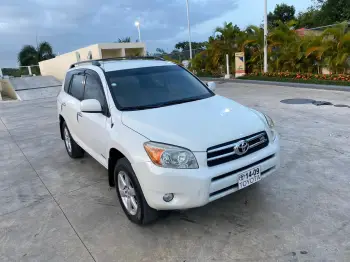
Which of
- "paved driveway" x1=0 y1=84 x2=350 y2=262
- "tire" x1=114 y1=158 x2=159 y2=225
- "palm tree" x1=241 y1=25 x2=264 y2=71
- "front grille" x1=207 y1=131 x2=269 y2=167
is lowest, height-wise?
"paved driveway" x1=0 y1=84 x2=350 y2=262

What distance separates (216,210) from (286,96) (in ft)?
24.2

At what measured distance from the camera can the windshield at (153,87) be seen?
3.50 m

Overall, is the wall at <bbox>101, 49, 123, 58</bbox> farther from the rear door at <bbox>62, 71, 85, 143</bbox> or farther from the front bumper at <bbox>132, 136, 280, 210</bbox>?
the front bumper at <bbox>132, 136, 280, 210</bbox>

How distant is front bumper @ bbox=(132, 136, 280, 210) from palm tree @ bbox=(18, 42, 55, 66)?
39089mm

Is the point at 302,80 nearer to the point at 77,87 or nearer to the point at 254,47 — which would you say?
the point at 254,47

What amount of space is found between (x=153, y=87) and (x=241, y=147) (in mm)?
1521

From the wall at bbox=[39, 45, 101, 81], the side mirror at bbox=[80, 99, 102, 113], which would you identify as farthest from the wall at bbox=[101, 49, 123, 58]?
the side mirror at bbox=[80, 99, 102, 113]

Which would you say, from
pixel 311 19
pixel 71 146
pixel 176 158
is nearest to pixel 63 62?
pixel 71 146

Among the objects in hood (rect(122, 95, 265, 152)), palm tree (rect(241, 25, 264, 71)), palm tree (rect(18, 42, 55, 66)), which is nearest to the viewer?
hood (rect(122, 95, 265, 152))

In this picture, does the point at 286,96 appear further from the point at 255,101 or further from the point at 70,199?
the point at 70,199

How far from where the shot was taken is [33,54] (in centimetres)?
3706

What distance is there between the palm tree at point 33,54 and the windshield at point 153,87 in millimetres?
37613

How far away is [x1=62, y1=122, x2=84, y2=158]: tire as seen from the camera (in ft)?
16.5

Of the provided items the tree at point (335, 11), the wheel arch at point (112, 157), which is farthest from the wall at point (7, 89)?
the tree at point (335, 11)
